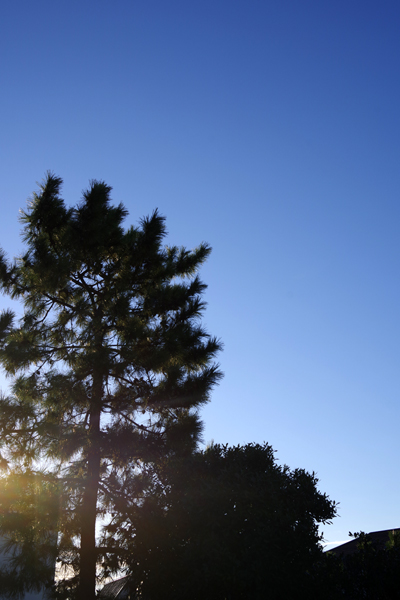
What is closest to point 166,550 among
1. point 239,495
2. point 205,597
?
point 205,597

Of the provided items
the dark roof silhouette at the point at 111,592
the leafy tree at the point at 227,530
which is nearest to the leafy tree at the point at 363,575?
the leafy tree at the point at 227,530

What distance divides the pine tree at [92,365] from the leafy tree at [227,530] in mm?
1227

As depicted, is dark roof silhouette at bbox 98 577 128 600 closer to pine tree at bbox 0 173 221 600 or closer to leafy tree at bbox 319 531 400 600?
pine tree at bbox 0 173 221 600

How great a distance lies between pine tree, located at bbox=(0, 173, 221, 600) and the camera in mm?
9734

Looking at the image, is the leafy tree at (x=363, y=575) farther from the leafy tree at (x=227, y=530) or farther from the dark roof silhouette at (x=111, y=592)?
the dark roof silhouette at (x=111, y=592)

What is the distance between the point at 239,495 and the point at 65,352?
17.5ft

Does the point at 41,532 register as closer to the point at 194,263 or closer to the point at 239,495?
the point at 239,495

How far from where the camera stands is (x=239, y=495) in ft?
26.8

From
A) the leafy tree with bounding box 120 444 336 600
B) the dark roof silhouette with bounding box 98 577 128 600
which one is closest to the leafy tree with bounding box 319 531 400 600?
the leafy tree with bounding box 120 444 336 600

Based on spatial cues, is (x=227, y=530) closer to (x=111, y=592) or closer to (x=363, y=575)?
(x=363, y=575)

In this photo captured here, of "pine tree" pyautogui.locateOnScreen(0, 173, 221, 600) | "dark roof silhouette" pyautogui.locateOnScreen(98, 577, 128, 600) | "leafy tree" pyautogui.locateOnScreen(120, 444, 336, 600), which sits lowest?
"dark roof silhouette" pyautogui.locateOnScreen(98, 577, 128, 600)

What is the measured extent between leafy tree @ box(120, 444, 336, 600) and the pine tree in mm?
1227

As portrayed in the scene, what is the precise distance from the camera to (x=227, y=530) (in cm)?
768

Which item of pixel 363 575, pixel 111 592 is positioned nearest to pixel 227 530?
pixel 363 575
